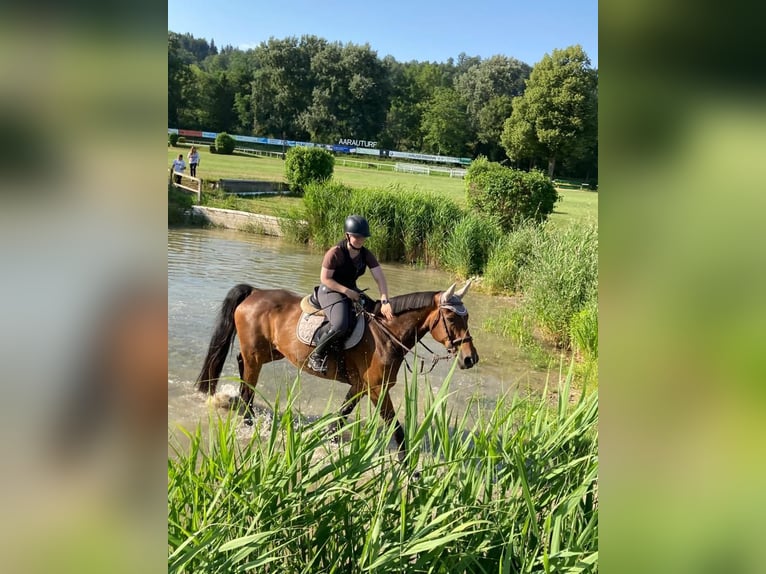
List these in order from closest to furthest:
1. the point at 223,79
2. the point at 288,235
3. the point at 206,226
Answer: the point at 288,235 < the point at 206,226 < the point at 223,79

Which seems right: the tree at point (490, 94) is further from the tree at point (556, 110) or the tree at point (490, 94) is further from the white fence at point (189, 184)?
the white fence at point (189, 184)

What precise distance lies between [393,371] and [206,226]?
50.9 feet

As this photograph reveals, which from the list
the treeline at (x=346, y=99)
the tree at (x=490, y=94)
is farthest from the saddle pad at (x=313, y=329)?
the treeline at (x=346, y=99)

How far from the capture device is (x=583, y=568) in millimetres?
2082

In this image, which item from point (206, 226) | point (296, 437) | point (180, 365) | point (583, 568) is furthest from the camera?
point (206, 226)

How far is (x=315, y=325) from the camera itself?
18.3 ft

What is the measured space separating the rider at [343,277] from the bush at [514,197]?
1051cm

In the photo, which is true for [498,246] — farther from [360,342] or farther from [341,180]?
[360,342]

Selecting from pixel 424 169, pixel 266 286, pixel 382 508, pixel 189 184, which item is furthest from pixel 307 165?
pixel 382 508

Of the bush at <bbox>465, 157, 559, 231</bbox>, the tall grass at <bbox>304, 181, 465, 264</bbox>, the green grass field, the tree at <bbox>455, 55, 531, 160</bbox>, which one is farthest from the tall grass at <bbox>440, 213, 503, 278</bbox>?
the tree at <bbox>455, 55, 531, 160</bbox>

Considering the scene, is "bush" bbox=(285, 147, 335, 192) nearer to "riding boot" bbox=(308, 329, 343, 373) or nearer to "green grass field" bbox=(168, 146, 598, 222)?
"green grass field" bbox=(168, 146, 598, 222)
